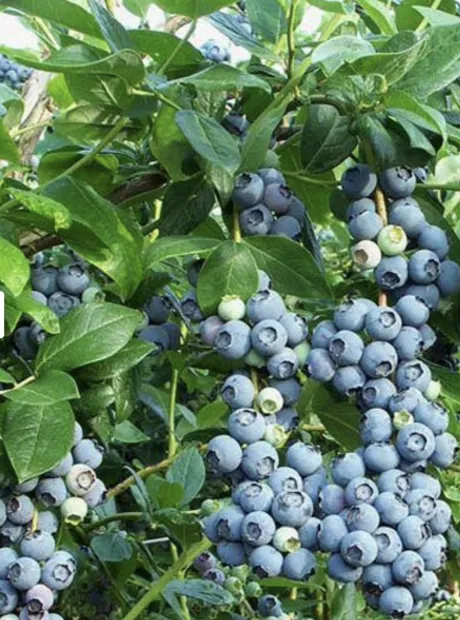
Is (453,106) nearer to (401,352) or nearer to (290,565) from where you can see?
(401,352)

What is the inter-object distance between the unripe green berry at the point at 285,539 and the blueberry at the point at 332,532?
0.06 feet

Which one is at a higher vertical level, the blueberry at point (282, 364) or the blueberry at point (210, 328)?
the blueberry at point (282, 364)

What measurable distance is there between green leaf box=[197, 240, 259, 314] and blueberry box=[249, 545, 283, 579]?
197 mm

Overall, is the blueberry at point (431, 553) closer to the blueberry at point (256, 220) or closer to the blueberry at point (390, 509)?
the blueberry at point (390, 509)

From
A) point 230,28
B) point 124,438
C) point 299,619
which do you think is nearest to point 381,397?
point 230,28

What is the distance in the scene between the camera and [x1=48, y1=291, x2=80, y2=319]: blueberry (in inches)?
37.0

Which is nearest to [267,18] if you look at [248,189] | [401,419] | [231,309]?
[248,189]

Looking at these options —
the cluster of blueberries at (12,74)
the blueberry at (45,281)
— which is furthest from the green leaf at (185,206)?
the cluster of blueberries at (12,74)

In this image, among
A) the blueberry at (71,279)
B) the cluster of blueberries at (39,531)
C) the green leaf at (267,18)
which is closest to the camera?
the cluster of blueberries at (39,531)

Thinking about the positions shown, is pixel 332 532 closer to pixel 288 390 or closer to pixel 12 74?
pixel 288 390

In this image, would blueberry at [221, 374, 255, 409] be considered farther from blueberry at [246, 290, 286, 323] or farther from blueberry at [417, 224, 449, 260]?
blueberry at [417, 224, 449, 260]

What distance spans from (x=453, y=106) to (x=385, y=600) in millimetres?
587

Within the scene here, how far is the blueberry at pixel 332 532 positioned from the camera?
2.49ft

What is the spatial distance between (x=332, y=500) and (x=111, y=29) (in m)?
0.38
